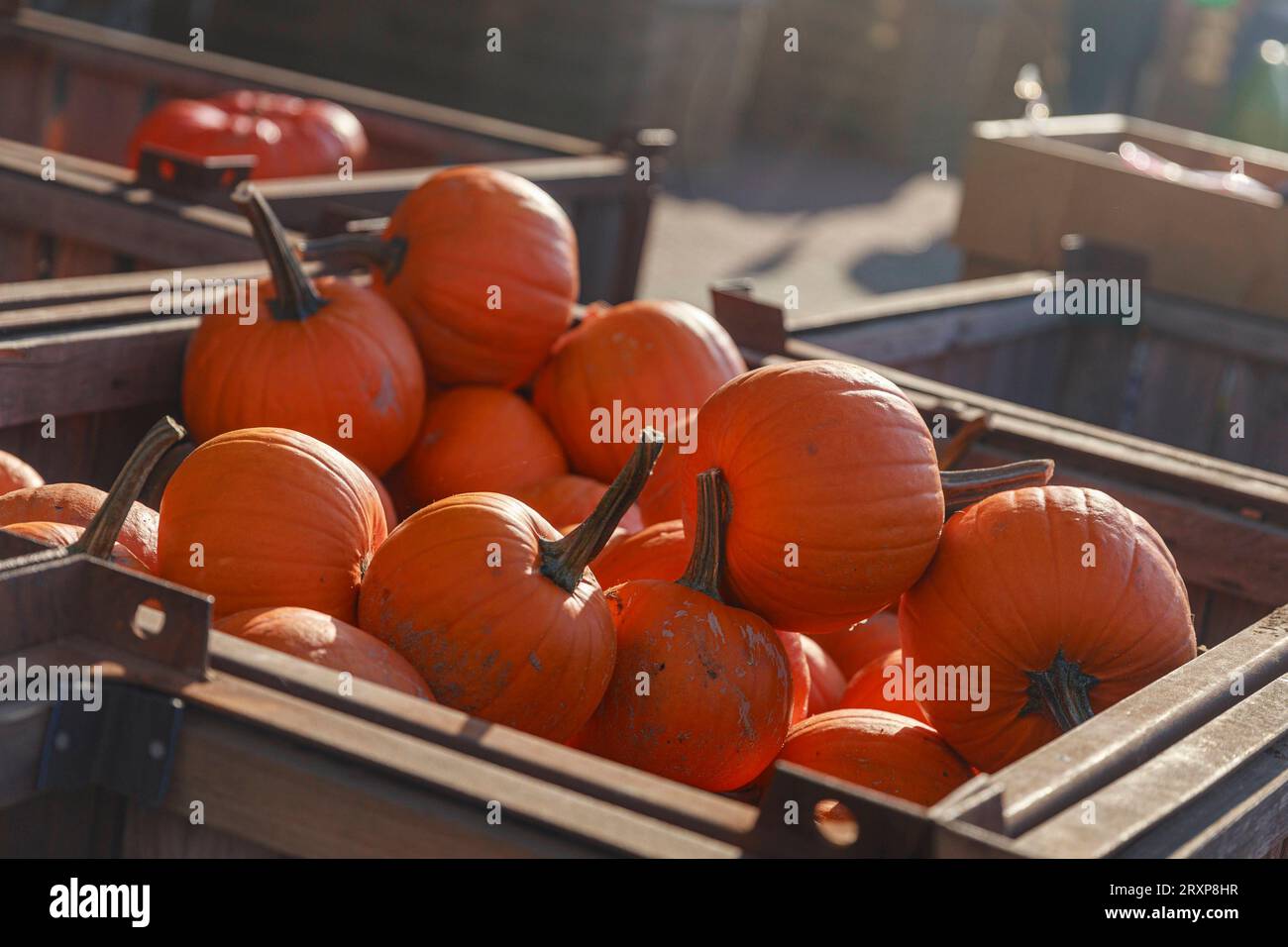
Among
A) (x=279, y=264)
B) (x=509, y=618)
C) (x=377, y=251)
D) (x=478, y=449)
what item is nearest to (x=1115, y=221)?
(x=377, y=251)

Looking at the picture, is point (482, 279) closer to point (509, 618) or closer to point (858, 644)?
point (858, 644)

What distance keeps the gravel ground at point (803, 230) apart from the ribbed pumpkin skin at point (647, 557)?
566 cm

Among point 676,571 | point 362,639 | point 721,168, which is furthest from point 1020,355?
point 721,168

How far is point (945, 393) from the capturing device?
2846mm

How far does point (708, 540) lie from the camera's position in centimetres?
190

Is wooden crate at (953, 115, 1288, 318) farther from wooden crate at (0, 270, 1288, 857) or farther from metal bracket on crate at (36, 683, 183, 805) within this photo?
metal bracket on crate at (36, 683, 183, 805)

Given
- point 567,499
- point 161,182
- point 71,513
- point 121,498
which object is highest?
point 161,182

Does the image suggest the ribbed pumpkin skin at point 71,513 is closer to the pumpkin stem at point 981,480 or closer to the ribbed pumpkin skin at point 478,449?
the ribbed pumpkin skin at point 478,449

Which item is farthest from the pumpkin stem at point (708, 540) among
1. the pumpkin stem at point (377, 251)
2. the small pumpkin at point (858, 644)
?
the pumpkin stem at point (377, 251)

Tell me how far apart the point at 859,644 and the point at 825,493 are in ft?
2.59

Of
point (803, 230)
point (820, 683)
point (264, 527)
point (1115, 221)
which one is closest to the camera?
point (264, 527)

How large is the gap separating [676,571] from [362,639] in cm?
57

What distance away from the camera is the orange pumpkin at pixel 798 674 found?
2.08 meters

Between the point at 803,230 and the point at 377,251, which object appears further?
the point at 803,230
